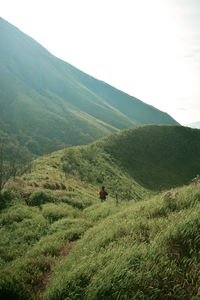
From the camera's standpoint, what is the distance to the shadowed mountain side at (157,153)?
127 feet

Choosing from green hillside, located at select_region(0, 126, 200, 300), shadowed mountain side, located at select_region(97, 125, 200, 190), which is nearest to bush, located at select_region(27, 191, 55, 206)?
green hillside, located at select_region(0, 126, 200, 300)

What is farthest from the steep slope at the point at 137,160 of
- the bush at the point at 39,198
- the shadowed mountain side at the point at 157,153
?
the bush at the point at 39,198

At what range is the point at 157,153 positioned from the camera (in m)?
47.0

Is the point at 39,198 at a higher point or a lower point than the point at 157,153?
lower

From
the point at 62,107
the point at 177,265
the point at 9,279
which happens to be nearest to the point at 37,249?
the point at 9,279

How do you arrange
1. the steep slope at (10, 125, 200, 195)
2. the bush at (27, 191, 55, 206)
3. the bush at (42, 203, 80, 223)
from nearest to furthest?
the bush at (42, 203, 80, 223)
the bush at (27, 191, 55, 206)
the steep slope at (10, 125, 200, 195)

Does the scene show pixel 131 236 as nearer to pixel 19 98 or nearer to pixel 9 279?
pixel 9 279

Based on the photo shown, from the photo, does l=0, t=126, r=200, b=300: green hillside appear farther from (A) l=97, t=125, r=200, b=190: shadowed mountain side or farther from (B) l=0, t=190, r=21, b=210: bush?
(A) l=97, t=125, r=200, b=190: shadowed mountain side

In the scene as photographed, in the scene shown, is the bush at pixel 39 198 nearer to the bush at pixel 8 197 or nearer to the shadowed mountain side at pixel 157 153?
the bush at pixel 8 197

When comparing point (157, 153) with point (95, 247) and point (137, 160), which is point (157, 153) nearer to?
point (137, 160)

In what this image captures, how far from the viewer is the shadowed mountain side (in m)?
38.7

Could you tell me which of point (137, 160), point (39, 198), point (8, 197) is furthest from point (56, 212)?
point (137, 160)

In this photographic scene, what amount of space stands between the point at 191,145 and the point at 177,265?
169 ft

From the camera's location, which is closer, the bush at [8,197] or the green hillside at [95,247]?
the green hillside at [95,247]
